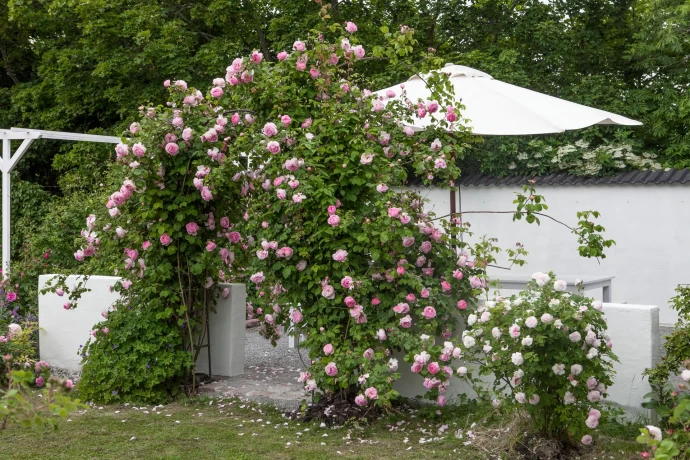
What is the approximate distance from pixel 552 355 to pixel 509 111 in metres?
2.71

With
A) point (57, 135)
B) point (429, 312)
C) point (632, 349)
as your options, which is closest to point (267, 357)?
point (57, 135)

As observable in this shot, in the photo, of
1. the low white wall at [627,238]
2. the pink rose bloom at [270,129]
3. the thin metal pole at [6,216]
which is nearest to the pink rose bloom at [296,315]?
the pink rose bloom at [270,129]

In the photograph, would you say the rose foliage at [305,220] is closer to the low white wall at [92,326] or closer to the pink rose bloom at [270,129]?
the pink rose bloom at [270,129]

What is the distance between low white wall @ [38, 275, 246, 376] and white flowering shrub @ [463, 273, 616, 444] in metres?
2.93

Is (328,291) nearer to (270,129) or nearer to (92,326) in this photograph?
(270,129)

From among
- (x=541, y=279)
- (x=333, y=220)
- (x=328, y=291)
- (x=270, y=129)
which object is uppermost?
(x=270, y=129)

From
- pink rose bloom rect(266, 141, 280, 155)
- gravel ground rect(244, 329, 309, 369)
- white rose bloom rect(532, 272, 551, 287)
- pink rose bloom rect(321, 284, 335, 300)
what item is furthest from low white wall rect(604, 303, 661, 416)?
gravel ground rect(244, 329, 309, 369)

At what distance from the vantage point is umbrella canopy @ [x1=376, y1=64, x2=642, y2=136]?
6121 millimetres

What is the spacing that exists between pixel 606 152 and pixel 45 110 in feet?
35.5

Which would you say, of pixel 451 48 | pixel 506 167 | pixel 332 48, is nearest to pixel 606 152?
pixel 506 167

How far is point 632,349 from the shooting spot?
477cm

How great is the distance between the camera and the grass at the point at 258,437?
4.46 metres

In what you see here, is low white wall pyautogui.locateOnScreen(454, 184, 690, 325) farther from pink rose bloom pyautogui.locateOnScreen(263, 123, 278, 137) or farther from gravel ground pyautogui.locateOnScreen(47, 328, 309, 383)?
pink rose bloom pyautogui.locateOnScreen(263, 123, 278, 137)

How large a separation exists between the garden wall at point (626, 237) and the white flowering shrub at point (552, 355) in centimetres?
465
